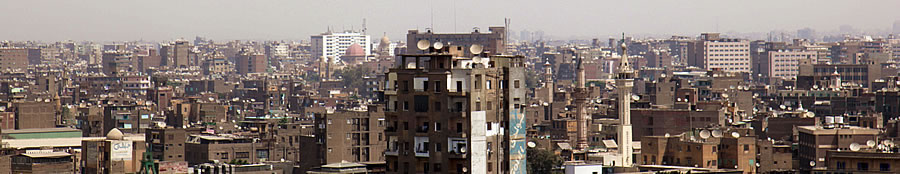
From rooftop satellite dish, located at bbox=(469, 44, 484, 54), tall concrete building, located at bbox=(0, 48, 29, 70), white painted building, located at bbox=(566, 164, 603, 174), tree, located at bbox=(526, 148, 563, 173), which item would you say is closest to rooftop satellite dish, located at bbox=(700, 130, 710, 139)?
tree, located at bbox=(526, 148, 563, 173)

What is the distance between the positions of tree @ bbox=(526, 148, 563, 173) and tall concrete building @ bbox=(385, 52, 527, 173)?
82.8ft

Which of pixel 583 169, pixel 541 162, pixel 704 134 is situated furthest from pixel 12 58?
pixel 583 169

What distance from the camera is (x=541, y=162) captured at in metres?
62.0

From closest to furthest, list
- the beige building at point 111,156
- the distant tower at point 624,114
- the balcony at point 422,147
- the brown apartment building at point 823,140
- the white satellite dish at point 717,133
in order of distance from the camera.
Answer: the balcony at point 422,147, the beige building at point 111,156, the white satellite dish at point 717,133, the distant tower at point 624,114, the brown apartment building at point 823,140

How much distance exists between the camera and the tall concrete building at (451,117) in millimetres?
34594

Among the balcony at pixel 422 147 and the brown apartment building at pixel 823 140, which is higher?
the balcony at pixel 422 147

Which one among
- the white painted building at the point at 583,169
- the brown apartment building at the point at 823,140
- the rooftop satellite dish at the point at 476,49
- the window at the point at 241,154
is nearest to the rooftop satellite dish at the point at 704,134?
the brown apartment building at the point at 823,140

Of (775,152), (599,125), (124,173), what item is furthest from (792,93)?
(124,173)

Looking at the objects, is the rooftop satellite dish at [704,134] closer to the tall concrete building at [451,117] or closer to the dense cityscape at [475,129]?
the dense cityscape at [475,129]

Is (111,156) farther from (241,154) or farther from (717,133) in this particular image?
(717,133)

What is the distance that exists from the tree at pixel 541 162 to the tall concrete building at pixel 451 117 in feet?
82.8

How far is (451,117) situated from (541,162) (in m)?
27.5

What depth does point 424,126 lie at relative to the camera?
3484 cm

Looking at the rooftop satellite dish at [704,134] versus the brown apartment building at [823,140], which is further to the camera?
the brown apartment building at [823,140]
